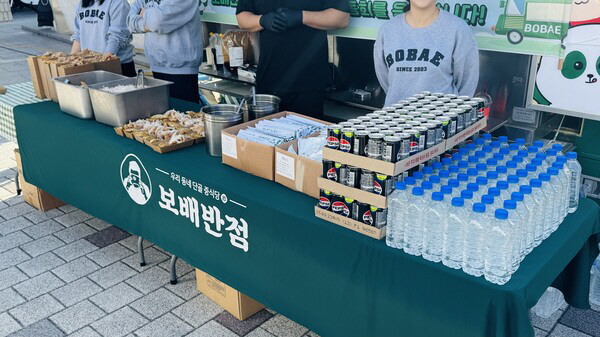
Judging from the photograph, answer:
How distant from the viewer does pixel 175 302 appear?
340 centimetres

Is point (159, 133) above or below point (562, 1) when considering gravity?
below

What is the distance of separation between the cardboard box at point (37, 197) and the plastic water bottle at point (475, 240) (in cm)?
379

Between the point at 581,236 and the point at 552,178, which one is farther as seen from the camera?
the point at 581,236

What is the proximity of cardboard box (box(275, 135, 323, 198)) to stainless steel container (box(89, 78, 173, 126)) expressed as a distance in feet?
4.34

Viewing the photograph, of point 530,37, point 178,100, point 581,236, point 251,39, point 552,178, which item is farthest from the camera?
point 251,39

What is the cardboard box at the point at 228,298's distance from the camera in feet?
10.4

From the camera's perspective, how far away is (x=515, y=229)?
1.86 m

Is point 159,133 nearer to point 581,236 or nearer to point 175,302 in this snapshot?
point 175,302

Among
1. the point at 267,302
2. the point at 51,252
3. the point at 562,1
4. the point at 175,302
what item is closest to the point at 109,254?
the point at 51,252

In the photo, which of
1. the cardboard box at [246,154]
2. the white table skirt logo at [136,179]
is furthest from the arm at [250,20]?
the white table skirt logo at [136,179]

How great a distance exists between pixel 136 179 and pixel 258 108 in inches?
33.2

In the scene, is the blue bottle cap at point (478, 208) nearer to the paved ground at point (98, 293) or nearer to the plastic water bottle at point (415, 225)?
the plastic water bottle at point (415, 225)

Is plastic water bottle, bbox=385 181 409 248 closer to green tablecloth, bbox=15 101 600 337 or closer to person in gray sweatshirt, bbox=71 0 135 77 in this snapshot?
green tablecloth, bbox=15 101 600 337

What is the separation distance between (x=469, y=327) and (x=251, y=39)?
4121mm
